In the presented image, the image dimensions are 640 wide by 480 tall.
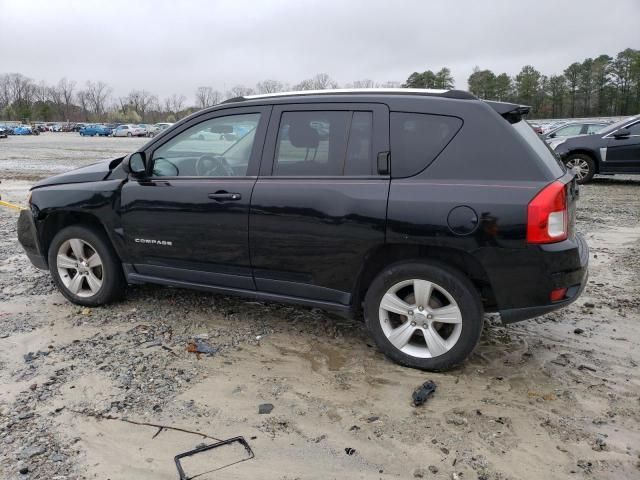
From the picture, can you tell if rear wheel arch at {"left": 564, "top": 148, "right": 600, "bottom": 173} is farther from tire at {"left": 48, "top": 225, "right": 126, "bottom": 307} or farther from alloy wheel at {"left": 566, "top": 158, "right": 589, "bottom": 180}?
tire at {"left": 48, "top": 225, "right": 126, "bottom": 307}

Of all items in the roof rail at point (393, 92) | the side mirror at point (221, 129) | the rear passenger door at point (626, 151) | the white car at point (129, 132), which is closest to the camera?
the roof rail at point (393, 92)

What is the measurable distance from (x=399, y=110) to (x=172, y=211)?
1.95 m

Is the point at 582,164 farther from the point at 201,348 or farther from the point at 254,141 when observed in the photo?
the point at 201,348

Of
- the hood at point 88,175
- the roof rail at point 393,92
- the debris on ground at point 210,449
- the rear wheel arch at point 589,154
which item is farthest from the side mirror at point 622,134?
the debris on ground at point 210,449

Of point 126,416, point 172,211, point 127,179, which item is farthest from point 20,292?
point 126,416

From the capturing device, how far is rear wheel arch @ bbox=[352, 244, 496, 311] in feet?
11.3

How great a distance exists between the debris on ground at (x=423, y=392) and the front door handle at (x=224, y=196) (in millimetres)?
1870

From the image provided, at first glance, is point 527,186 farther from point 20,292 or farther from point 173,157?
point 20,292

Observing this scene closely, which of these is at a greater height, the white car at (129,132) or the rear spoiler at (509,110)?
the white car at (129,132)

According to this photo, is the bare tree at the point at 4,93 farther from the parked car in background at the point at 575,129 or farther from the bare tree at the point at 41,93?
A: the parked car in background at the point at 575,129

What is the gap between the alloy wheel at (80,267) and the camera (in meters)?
4.73

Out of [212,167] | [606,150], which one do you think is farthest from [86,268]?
[606,150]

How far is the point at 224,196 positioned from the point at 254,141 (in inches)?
19.2

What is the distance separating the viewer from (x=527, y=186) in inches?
127
